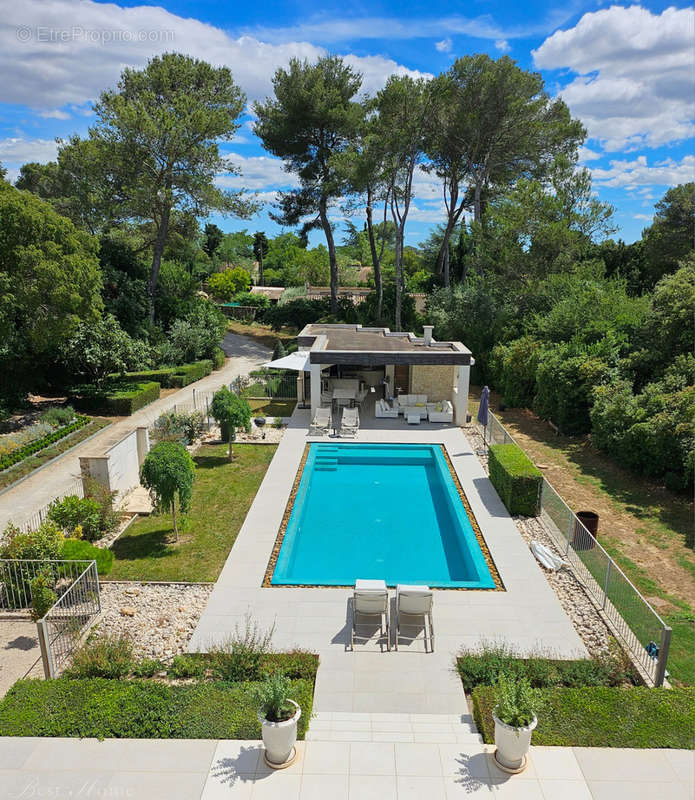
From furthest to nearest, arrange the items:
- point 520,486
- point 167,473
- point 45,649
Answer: point 520,486
point 167,473
point 45,649

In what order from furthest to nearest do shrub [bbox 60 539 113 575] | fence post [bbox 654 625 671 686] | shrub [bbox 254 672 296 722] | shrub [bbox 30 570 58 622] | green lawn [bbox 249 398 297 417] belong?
1. green lawn [bbox 249 398 297 417]
2. shrub [bbox 60 539 113 575]
3. shrub [bbox 30 570 58 622]
4. fence post [bbox 654 625 671 686]
5. shrub [bbox 254 672 296 722]

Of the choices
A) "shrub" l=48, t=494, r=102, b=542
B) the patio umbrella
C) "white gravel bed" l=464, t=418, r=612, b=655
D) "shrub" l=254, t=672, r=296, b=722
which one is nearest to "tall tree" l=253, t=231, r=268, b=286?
the patio umbrella

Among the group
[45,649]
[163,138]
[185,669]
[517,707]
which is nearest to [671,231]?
[163,138]

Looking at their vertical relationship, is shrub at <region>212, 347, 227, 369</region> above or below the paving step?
above

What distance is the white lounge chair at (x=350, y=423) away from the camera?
20.4m

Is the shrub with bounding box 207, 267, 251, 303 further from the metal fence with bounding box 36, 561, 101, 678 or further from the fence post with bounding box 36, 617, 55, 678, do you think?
the fence post with bounding box 36, 617, 55, 678

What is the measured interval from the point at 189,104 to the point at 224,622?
98.3 feet

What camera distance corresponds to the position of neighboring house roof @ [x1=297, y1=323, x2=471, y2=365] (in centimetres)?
2128

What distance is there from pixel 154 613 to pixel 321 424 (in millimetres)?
10924

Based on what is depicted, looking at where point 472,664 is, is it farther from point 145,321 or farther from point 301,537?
point 145,321

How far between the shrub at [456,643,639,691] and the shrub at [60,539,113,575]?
23.5 feet

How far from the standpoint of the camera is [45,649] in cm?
859

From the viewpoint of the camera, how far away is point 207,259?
67875 millimetres

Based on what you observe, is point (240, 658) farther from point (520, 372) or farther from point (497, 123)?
point (497, 123)
